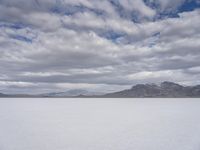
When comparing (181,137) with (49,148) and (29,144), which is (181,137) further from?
(29,144)

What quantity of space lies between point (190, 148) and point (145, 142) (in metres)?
3.12

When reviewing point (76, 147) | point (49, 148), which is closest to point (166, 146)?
point (76, 147)

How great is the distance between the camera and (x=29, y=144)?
599 inches

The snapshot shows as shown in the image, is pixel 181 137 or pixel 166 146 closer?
pixel 166 146

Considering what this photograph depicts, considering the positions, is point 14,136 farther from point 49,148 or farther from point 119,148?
point 119,148

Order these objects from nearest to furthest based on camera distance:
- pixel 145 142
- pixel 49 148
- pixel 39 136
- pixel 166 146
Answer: pixel 49 148
pixel 166 146
pixel 145 142
pixel 39 136

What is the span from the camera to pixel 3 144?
1517cm

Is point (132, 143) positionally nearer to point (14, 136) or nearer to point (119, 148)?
point (119, 148)

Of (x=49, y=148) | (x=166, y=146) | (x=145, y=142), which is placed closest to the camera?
(x=49, y=148)

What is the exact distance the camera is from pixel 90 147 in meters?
14.5

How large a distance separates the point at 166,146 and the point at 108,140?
4228mm

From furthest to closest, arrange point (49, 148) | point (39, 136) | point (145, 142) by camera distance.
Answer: point (39, 136) < point (145, 142) < point (49, 148)

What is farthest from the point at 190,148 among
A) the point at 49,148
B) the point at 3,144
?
the point at 3,144

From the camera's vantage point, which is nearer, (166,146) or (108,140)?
(166,146)
